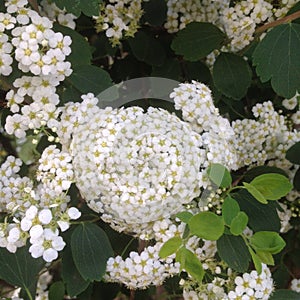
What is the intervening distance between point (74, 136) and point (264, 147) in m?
0.70

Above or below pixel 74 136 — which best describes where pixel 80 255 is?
below

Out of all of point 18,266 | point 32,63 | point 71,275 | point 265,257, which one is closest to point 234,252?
point 265,257

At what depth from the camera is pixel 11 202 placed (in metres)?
1.68

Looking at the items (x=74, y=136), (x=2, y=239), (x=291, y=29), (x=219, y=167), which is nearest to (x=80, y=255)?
(x=2, y=239)

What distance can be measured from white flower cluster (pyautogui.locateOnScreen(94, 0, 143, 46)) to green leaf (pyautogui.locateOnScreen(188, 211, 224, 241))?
0.80 meters

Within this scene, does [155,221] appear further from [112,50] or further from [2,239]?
[112,50]

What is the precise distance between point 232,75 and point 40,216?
783 millimetres

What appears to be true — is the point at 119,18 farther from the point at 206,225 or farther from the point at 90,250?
the point at 206,225

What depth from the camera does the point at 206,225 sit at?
1.34m

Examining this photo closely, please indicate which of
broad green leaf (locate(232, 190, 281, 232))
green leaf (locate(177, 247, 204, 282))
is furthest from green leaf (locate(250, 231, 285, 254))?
broad green leaf (locate(232, 190, 281, 232))

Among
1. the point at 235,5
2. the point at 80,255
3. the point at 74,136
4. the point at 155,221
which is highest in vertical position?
the point at 235,5

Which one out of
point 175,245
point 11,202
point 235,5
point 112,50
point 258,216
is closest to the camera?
point 175,245

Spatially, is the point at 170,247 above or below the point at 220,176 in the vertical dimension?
below

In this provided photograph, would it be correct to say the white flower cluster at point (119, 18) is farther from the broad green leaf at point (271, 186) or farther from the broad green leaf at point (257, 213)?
the broad green leaf at point (271, 186)
